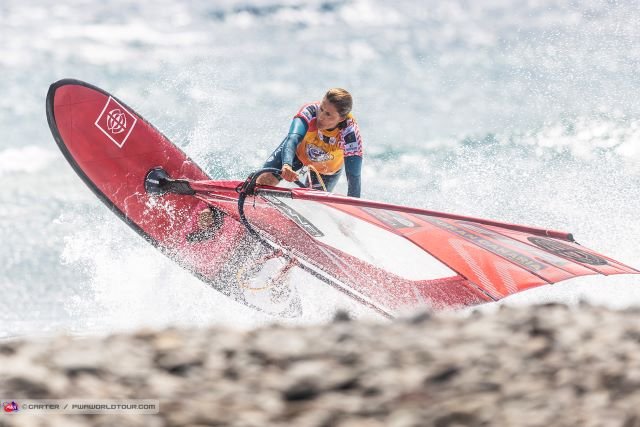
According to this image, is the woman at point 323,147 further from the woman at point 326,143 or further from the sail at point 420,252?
the sail at point 420,252

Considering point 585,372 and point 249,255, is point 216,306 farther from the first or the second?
point 585,372

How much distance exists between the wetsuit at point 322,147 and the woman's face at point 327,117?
3.5 inches

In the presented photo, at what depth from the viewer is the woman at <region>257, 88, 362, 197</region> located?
21.9ft

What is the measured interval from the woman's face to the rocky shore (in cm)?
456

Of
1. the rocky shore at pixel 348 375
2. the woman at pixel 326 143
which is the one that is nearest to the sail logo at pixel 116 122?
the woman at pixel 326 143

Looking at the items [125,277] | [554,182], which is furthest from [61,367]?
[554,182]

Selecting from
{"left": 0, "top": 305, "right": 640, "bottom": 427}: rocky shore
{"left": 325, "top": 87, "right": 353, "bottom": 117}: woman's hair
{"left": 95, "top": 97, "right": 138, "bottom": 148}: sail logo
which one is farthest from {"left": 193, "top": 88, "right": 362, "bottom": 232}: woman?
{"left": 0, "top": 305, "right": 640, "bottom": 427}: rocky shore

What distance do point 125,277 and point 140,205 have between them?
1055 mm

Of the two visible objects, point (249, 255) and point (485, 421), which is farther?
point (249, 255)

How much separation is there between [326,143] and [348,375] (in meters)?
5.37

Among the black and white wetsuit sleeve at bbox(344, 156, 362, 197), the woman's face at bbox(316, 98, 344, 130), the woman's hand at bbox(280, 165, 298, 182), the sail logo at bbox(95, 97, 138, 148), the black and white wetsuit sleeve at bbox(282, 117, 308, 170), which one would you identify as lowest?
the woman's hand at bbox(280, 165, 298, 182)

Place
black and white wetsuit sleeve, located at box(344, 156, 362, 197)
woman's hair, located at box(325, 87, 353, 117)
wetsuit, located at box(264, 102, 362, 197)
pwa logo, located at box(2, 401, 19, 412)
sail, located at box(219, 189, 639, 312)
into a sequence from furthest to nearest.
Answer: black and white wetsuit sleeve, located at box(344, 156, 362, 197) < wetsuit, located at box(264, 102, 362, 197) < woman's hair, located at box(325, 87, 353, 117) < sail, located at box(219, 189, 639, 312) < pwa logo, located at box(2, 401, 19, 412)

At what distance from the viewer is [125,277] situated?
8.13m

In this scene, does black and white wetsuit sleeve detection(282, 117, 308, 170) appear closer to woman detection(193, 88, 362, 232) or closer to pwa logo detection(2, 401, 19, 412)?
woman detection(193, 88, 362, 232)
